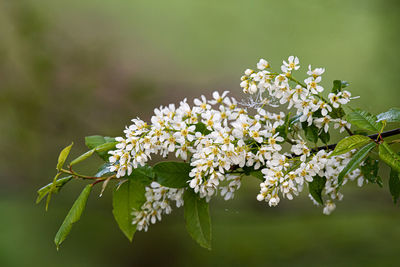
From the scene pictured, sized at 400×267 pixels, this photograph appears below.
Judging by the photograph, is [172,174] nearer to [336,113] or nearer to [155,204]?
[155,204]

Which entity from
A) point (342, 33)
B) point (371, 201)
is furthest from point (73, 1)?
point (371, 201)

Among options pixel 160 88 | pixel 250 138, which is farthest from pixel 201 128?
pixel 160 88

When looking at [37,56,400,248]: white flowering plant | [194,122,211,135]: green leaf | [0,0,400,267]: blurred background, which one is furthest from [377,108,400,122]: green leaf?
[0,0,400,267]: blurred background

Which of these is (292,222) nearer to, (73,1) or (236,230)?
(236,230)

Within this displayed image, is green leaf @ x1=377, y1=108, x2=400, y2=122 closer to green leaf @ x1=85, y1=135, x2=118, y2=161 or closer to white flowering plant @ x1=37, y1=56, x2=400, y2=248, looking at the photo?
white flowering plant @ x1=37, y1=56, x2=400, y2=248

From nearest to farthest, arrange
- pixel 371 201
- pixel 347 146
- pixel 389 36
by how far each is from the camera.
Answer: pixel 347 146 < pixel 371 201 < pixel 389 36

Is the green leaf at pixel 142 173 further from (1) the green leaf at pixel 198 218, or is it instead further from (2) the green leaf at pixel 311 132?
(2) the green leaf at pixel 311 132
